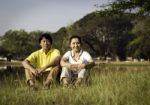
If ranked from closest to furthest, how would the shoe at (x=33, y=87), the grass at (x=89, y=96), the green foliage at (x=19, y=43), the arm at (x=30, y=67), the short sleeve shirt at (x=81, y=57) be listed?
the grass at (x=89, y=96) < the shoe at (x=33, y=87) < the arm at (x=30, y=67) < the short sleeve shirt at (x=81, y=57) < the green foliage at (x=19, y=43)

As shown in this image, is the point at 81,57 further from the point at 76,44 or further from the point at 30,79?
the point at 30,79

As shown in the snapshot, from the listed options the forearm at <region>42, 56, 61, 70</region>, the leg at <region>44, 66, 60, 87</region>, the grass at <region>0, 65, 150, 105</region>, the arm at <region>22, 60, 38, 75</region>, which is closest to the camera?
the grass at <region>0, 65, 150, 105</region>

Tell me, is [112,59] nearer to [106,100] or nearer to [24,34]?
[24,34]

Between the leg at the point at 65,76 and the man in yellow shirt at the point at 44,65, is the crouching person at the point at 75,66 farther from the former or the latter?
the man in yellow shirt at the point at 44,65

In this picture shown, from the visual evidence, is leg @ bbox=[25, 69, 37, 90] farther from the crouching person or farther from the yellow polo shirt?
the crouching person

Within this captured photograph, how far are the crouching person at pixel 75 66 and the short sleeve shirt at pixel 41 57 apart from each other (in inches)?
11.4

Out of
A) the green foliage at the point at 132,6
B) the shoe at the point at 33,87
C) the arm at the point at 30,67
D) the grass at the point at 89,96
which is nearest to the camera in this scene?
the grass at the point at 89,96

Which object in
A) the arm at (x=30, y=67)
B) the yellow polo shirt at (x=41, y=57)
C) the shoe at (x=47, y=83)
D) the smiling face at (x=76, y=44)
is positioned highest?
the smiling face at (x=76, y=44)

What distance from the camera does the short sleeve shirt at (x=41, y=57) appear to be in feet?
24.0

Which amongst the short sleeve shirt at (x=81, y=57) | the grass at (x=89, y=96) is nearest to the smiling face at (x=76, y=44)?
the short sleeve shirt at (x=81, y=57)

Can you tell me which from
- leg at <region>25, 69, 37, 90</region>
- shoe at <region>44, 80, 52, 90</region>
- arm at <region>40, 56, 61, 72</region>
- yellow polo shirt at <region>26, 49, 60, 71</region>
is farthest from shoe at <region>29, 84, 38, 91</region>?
yellow polo shirt at <region>26, 49, 60, 71</region>

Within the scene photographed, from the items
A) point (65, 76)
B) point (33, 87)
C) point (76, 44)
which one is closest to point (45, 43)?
point (76, 44)

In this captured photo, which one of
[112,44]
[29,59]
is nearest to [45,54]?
[29,59]

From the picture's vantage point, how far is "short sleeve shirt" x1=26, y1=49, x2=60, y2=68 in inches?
288
